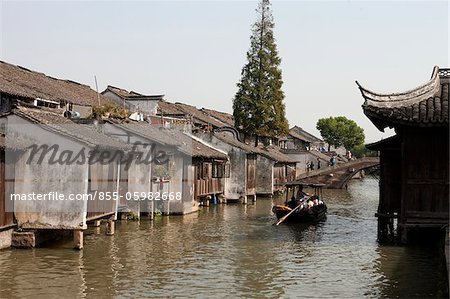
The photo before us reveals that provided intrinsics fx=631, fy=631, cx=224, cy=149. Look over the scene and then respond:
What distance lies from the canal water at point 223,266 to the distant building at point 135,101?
1923 centimetres

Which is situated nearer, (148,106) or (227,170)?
(227,170)

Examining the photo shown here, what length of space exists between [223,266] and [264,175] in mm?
26422

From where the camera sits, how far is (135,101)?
43594 millimetres

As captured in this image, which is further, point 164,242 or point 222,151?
point 222,151

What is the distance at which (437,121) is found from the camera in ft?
54.7

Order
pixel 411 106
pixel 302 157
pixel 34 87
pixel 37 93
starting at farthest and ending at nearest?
pixel 302 157 < pixel 34 87 < pixel 37 93 < pixel 411 106

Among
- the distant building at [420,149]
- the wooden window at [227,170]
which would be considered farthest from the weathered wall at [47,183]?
the wooden window at [227,170]

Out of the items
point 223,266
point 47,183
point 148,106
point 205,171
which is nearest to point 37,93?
point 47,183

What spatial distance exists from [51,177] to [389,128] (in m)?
9.91

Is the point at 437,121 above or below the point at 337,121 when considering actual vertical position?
below

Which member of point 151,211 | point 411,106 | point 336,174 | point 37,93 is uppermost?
point 37,93

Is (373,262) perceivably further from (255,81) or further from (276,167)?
(255,81)

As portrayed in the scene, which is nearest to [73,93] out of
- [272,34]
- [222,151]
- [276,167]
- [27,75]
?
[27,75]

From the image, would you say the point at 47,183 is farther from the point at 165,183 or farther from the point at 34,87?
the point at 34,87
